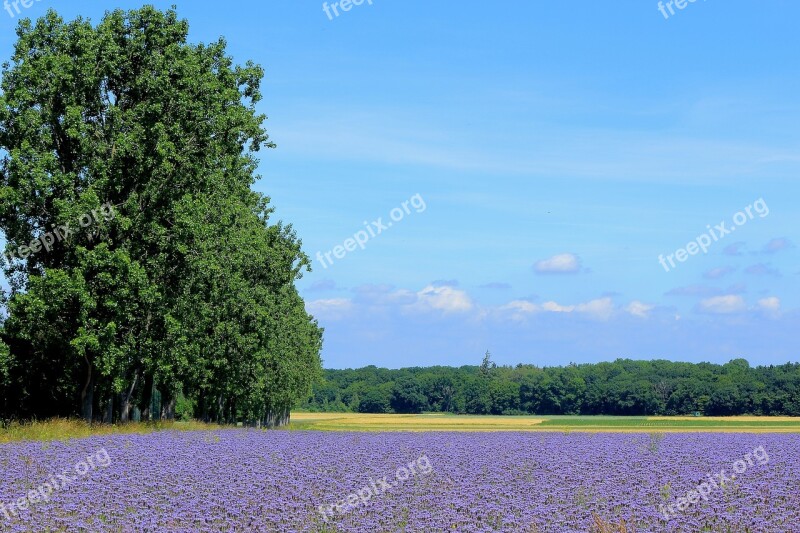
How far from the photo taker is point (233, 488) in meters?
13.7

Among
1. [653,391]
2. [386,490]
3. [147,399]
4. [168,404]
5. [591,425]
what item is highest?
[653,391]

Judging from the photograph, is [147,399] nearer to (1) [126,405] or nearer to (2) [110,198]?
(1) [126,405]

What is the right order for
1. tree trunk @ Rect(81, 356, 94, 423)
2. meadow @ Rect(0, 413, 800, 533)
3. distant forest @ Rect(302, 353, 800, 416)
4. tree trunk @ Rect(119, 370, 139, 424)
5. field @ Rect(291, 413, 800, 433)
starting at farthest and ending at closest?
distant forest @ Rect(302, 353, 800, 416) < field @ Rect(291, 413, 800, 433) < tree trunk @ Rect(119, 370, 139, 424) < tree trunk @ Rect(81, 356, 94, 423) < meadow @ Rect(0, 413, 800, 533)

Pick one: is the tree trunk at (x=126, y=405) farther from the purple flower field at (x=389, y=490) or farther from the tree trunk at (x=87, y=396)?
the purple flower field at (x=389, y=490)

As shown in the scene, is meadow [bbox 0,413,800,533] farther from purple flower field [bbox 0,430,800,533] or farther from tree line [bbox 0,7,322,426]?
tree line [bbox 0,7,322,426]

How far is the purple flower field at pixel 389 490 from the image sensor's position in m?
11.5

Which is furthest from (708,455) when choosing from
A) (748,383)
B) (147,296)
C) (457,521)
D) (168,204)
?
(748,383)

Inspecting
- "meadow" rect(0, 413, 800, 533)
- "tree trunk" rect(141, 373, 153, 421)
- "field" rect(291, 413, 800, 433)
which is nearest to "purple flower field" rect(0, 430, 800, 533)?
"meadow" rect(0, 413, 800, 533)

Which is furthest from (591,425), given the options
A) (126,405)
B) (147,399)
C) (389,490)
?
(389,490)

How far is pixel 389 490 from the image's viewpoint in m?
14.0

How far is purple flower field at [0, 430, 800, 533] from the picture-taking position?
1151cm

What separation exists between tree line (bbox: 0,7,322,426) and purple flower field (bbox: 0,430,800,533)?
1177 cm

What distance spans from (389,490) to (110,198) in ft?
80.6

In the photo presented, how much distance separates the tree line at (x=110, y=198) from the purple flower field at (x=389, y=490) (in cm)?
1177
